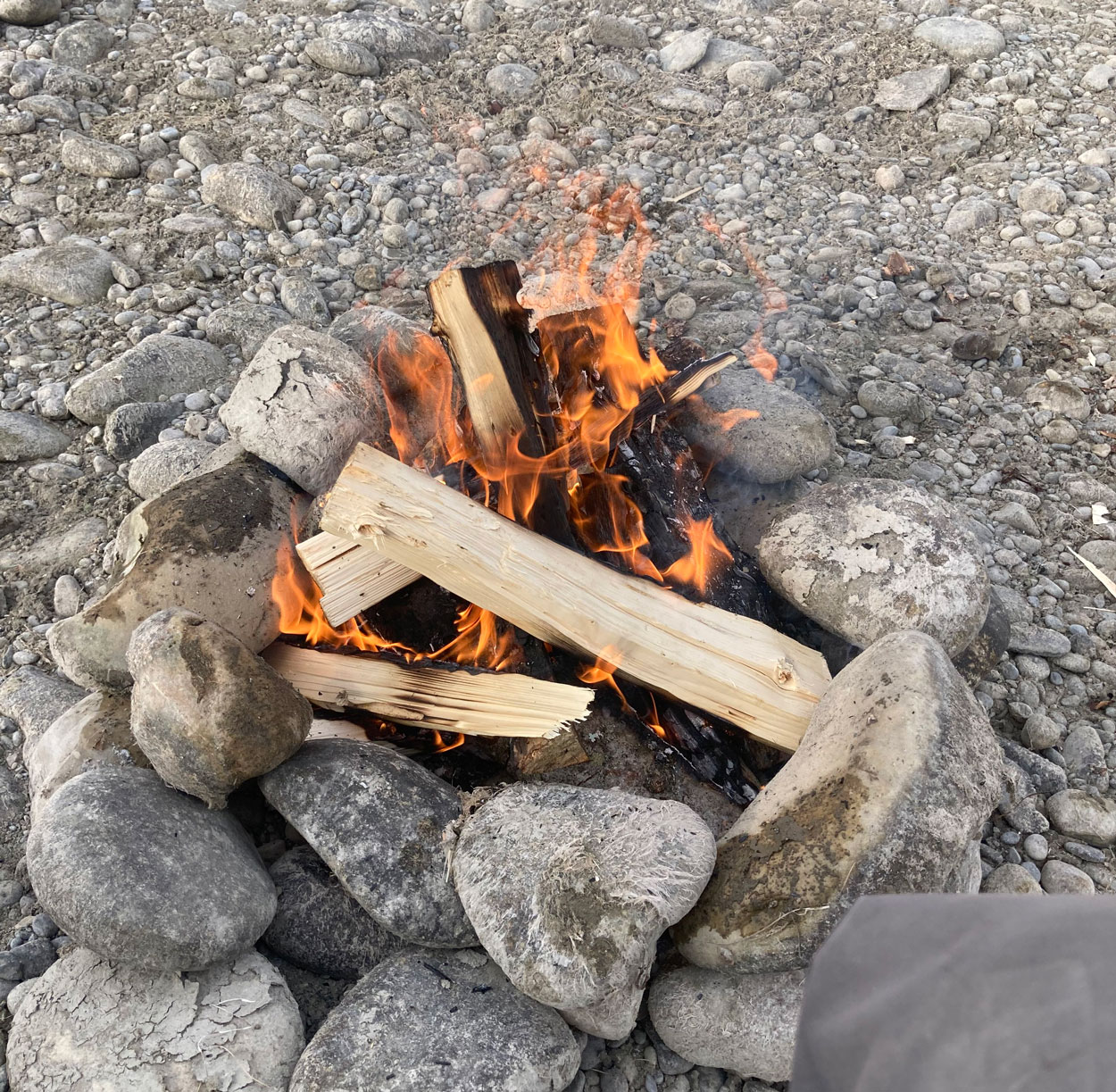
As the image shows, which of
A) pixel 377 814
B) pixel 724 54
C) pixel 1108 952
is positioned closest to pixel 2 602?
pixel 377 814

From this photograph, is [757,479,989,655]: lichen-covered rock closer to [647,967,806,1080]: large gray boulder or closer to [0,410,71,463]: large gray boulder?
[647,967,806,1080]: large gray boulder

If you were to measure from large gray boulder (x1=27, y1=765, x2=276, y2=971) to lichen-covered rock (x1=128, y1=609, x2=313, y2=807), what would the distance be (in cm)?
12

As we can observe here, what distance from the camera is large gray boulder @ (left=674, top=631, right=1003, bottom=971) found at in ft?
6.56

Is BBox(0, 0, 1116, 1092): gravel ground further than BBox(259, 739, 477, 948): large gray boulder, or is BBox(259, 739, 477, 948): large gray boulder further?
BBox(0, 0, 1116, 1092): gravel ground

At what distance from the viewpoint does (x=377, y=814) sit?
7.57 feet

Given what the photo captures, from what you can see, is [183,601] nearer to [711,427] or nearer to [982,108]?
[711,427]

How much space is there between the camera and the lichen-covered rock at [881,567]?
2725 millimetres

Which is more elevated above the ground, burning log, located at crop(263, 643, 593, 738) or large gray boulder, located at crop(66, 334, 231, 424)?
large gray boulder, located at crop(66, 334, 231, 424)

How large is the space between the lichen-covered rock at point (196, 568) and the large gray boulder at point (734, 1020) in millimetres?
1574

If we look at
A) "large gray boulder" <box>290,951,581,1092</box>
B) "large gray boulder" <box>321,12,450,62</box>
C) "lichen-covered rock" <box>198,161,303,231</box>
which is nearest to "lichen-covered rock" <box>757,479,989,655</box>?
"large gray boulder" <box>290,951,581,1092</box>

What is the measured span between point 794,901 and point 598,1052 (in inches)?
25.3

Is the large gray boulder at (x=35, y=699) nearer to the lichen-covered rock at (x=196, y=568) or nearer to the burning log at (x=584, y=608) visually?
the lichen-covered rock at (x=196, y=568)

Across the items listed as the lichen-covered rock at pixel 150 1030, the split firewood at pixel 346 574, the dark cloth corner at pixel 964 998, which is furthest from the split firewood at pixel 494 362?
the dark cloth corner at pixel 964 998

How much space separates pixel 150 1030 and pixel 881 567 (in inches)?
89.0
